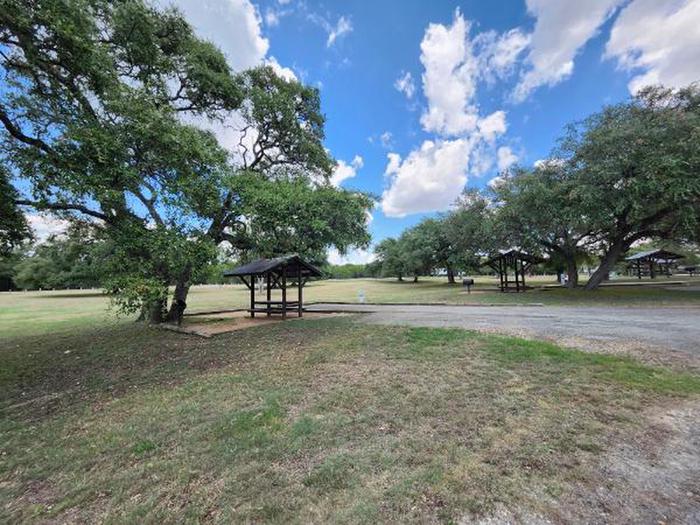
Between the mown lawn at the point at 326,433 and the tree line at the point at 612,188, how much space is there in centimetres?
1103

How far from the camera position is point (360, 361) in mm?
6285

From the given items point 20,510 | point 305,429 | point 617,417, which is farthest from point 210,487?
point 617,417

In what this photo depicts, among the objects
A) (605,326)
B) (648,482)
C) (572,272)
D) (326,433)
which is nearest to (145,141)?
(326,433)

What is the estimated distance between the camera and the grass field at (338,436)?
2.53 metres

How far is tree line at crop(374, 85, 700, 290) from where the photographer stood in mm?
12938

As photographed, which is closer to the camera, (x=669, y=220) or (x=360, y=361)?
(x=360, y=361)

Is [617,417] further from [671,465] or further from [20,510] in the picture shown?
[20,510]

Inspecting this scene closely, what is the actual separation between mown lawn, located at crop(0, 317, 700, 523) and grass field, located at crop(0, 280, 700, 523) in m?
0.02

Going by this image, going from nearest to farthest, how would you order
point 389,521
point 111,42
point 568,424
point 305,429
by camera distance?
1. point 389,521
2. point 568,424
3. point 305,429
4. point 111,42

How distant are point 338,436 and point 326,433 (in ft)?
0.51

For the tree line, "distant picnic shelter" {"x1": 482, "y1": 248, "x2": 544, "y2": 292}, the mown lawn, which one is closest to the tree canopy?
the mown lawn

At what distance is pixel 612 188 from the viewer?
13.9 metres

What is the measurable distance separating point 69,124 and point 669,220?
2261cm

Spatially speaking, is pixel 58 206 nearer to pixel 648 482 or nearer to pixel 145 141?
pixel 145 141
